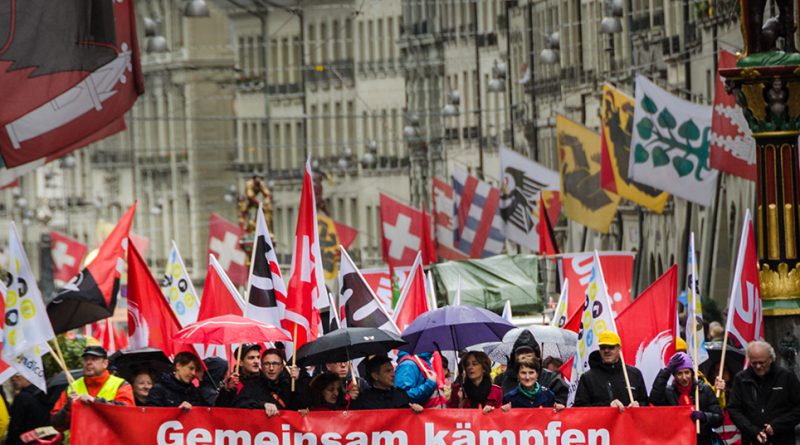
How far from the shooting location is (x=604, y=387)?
1855cm

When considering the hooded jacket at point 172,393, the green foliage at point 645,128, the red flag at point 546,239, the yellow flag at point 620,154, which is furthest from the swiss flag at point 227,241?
the hooded jacket at point 172,393

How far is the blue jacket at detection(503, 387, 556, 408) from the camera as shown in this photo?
18453 mm

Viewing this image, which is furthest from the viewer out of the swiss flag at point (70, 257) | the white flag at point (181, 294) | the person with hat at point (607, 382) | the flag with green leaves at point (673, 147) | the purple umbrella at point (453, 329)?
the swiss flag at point (70, 257)

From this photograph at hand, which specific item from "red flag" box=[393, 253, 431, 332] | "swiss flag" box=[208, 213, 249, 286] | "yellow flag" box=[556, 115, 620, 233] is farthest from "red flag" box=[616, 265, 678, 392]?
"swiss flag" box=[208, 213, 249, 286]

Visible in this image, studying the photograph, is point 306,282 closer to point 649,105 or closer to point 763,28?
point 763,28

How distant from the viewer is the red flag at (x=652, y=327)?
20.6 m

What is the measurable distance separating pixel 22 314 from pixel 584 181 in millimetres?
23825

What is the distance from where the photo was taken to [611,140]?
3878 cm

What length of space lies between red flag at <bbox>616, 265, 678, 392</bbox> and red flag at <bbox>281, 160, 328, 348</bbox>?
2437 mm

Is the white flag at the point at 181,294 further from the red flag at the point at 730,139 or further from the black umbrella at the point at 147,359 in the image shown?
the black umbrella at the point at 147,359

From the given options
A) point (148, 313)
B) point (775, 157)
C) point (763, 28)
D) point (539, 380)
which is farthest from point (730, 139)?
point (539, 380)

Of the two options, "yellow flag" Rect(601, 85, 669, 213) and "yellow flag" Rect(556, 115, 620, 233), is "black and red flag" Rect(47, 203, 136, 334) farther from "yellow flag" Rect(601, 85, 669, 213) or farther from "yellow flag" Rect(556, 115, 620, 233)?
"yellow flag" Rect(556, 115, 620, 233)

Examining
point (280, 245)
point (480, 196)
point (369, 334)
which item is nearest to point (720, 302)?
point (480, 196)

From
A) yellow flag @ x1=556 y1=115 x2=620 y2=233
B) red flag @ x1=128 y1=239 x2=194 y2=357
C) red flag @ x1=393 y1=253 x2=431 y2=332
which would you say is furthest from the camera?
yellow flag @ x1=556 y1=115 x2=620 y2=233
